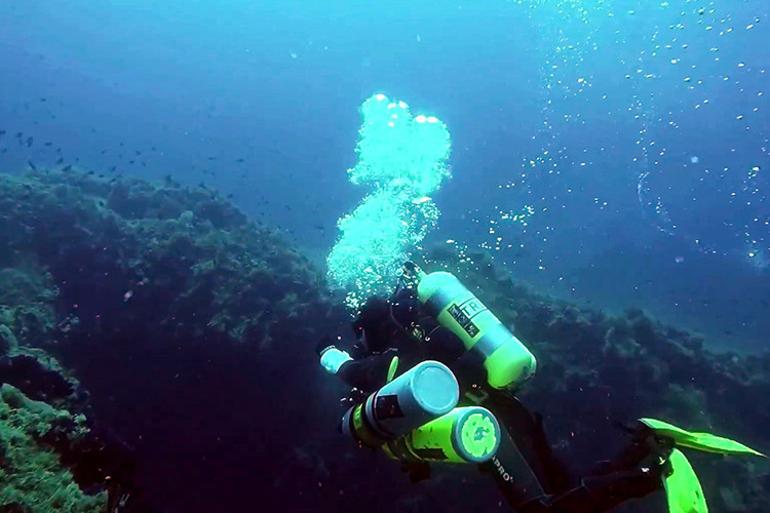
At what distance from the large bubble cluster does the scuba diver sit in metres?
7.97

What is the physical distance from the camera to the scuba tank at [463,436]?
306 cm

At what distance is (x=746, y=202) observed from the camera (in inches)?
2537

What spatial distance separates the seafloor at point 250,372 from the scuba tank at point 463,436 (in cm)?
481

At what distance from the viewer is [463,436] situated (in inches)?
121

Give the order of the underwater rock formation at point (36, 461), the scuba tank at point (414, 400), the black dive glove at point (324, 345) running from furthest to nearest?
the black dive glove at point (324, 345) → the underwater rock formation at point (36, 461) → the scuba tank at point (414, 400)

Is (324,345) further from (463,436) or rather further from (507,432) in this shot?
(463,436)

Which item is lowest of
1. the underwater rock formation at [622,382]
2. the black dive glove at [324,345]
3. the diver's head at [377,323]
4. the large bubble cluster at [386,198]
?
the underwater rock formation at [622,382]

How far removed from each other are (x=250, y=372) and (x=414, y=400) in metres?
6.96

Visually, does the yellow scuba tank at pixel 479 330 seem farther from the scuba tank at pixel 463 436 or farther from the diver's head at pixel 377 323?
the scuba tank at pixel 463 436

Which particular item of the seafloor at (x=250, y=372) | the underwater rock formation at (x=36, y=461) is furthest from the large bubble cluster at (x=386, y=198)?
the underwater rock formation at (x=36, y=461)

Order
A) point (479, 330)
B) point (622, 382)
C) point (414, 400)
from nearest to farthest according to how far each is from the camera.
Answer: point (414, 400) < point (479, 330) < point (622, 382)

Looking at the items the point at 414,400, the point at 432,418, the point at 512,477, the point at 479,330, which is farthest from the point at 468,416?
the point at 479,330

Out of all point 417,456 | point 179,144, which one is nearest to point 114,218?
point 417,456

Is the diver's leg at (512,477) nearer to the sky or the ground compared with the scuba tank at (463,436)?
nearer to the ground
